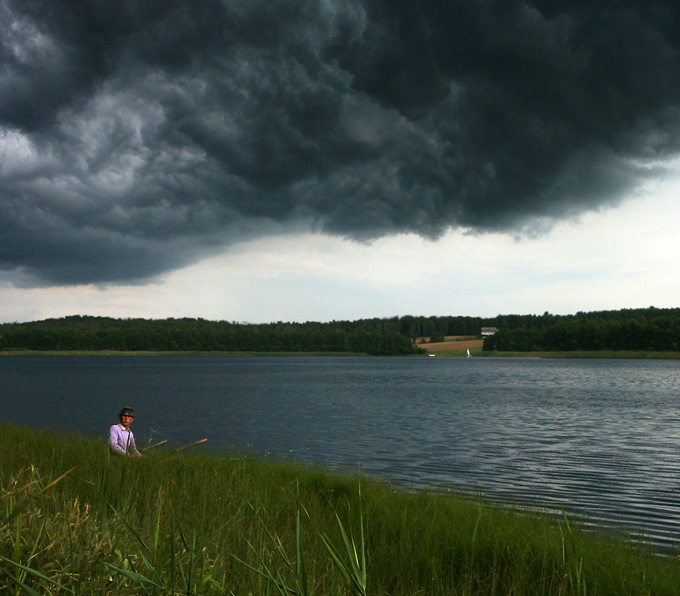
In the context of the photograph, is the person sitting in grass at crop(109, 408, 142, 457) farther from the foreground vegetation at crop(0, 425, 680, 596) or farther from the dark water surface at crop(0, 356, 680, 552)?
the dark water surface at crop(0, 356, 680, 552)

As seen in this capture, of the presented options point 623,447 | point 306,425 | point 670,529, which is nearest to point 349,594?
point 670,529

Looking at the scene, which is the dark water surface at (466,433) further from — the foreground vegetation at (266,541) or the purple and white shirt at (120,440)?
the purple and white shirt at (120,440)

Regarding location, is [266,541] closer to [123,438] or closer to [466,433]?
[123,438]

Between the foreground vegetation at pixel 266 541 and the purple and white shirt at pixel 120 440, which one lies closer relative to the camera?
the foreground vegetation at pixel 266 541

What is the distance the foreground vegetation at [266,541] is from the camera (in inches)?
138

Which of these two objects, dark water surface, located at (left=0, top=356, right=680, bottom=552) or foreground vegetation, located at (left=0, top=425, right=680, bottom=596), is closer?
foreground vegetation, located at (left=0, top=425, right=680, bottom=596)

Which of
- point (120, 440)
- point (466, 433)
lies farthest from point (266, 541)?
point (466, 433)

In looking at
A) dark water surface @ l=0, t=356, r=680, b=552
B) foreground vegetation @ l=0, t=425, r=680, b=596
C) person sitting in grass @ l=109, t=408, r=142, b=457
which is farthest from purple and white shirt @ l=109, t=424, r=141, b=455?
dark water surface @ l=0, t=356, r=680, b=552

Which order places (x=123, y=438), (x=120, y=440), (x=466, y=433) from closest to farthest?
1. (x=120, y=440)
2. (x=123, y=438)
3. (x=466, y=433)

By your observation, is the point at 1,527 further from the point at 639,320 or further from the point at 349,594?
the point at 639,320

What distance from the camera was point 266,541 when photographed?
23.0ft

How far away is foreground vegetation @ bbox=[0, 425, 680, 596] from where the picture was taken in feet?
11.5

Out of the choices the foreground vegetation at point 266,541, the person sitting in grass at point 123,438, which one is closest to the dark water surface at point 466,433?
the foreground vegetation at point 266,541

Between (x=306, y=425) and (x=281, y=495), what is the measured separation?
2538 centimetres
